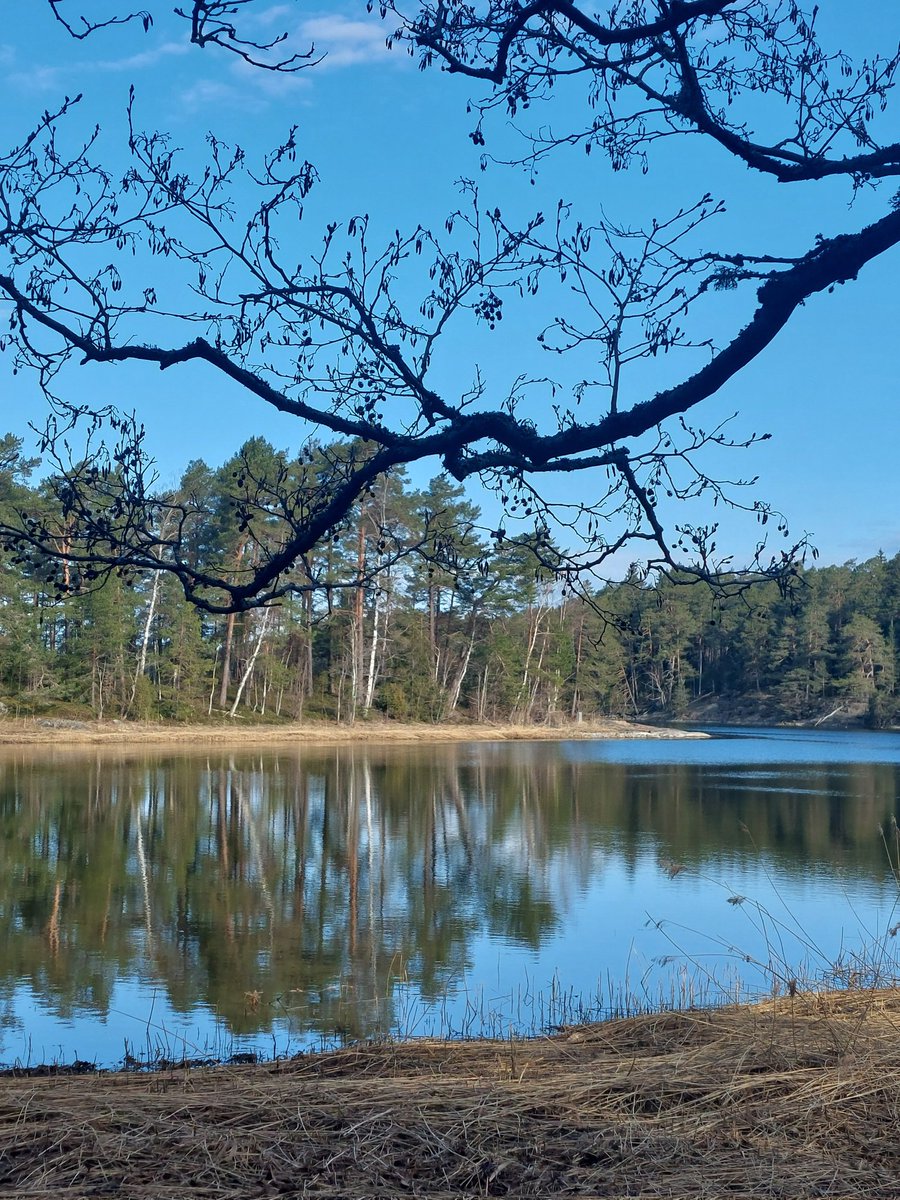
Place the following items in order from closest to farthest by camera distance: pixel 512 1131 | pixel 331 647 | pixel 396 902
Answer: pixel 512 1131
pixel 396 902
pixel 331 647

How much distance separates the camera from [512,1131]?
10.9ft

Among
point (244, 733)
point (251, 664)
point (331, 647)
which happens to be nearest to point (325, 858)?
point (244, 733)

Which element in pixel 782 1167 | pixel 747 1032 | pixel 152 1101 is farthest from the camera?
pixel 747 1032

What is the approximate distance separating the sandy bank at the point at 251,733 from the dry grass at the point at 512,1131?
35.9 m

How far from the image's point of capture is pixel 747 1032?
4.62 meters

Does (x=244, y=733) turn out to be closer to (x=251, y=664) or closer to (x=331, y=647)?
(x=251, y=664)

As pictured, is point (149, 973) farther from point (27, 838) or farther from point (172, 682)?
point (172, 682)

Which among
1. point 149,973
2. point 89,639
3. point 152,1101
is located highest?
point 89,639

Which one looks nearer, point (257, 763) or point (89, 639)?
point (257, 763)

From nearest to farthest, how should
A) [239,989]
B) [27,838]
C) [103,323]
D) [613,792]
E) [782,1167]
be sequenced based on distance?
[782,1167] < [103,323] < [239,989] < [27,838] < [613,792]

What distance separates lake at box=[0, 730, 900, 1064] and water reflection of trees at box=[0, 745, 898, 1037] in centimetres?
6

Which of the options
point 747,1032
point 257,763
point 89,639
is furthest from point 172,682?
point 747,1032

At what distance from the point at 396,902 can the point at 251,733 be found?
3035 cm

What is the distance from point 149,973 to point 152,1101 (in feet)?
22.9
